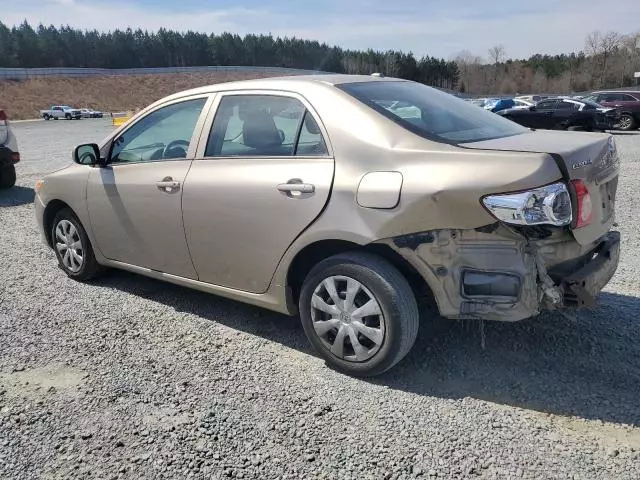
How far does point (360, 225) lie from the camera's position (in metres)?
3.07

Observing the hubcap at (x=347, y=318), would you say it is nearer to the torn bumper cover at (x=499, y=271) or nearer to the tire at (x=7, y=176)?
the torn bumper cover at (x=499, y=271)

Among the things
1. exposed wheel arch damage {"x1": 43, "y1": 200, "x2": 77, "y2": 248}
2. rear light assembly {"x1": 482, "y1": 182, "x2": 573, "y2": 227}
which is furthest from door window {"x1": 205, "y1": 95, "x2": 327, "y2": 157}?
exposed wheel arch damage {"x1": 43, "y1": 200, "x2": 77, "y2": 248}

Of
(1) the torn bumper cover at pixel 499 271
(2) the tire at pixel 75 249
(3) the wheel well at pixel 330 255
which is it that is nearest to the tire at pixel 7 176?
(2) the tire at pixel 75 249

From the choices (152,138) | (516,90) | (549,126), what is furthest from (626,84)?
(152,138)

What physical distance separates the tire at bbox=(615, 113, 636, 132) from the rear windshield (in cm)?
2100

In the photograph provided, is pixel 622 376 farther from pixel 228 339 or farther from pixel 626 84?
pixel 626 84

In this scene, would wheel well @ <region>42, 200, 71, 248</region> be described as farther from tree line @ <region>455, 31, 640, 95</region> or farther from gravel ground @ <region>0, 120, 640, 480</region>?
tree line @ <region>455, 31, 640, 95</region>

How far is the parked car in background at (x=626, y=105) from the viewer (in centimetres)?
2173

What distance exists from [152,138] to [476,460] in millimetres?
3249

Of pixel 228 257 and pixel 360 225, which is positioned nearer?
pixel 360 225

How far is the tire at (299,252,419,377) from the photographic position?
3062 millimetres

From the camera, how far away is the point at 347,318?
3.26 meters

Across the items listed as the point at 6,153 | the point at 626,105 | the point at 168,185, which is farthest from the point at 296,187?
the point at 626,105

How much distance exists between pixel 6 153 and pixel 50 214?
18.1 feet
